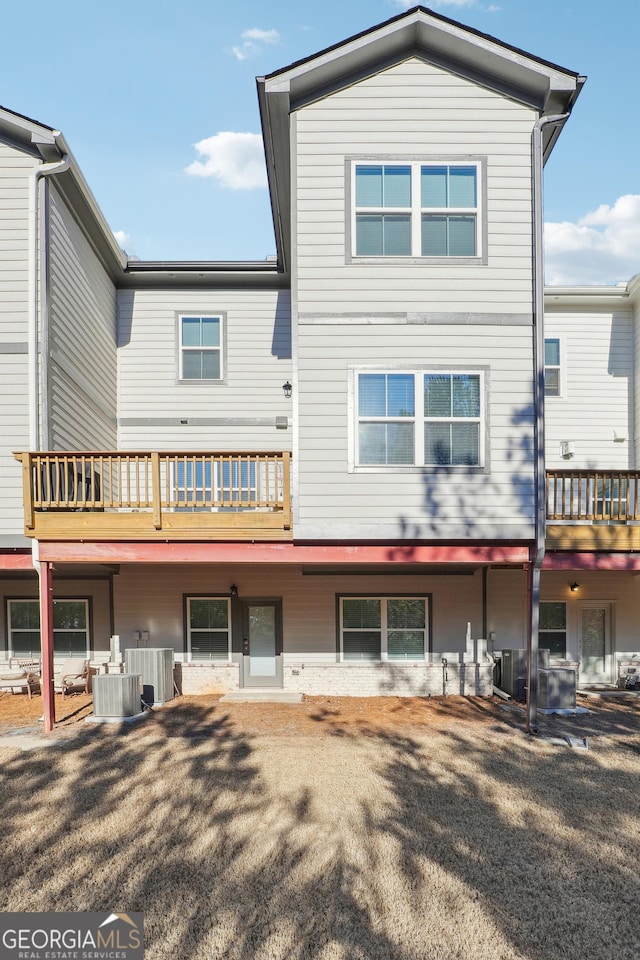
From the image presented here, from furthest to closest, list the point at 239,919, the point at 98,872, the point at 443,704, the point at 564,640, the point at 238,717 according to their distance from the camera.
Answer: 1. the point at 564,640
2. the point at 443,704
3. the point at 238,717
4. the point at 98,872
5. the point at 239,919

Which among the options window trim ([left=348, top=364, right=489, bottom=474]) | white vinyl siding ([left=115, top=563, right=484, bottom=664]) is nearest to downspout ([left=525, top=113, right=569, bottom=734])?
window trim ([left=348, top=364, right=489, bottom=474])

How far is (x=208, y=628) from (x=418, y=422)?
6011 millimetres

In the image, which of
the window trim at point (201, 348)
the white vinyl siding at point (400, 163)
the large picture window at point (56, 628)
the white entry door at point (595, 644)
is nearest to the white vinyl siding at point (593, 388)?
the white entry door at point (595, 644)

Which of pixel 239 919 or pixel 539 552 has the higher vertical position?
pixel 539 552

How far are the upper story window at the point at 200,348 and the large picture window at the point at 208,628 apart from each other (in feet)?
15.6

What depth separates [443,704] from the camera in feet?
31.9

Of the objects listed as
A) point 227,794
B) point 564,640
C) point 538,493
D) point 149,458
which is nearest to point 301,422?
point 149,458

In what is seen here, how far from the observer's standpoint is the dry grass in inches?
153

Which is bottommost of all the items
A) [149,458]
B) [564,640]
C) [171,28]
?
A: [564,640]

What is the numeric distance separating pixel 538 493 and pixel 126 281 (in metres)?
9.38

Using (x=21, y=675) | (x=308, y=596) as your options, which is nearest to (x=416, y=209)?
(x=308, y=596)

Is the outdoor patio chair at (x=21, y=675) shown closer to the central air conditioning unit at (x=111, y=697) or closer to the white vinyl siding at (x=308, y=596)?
the white vinyl siding at (x=308, y=596)

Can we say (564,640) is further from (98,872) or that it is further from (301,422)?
(98,872)

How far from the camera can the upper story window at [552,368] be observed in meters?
12.1
